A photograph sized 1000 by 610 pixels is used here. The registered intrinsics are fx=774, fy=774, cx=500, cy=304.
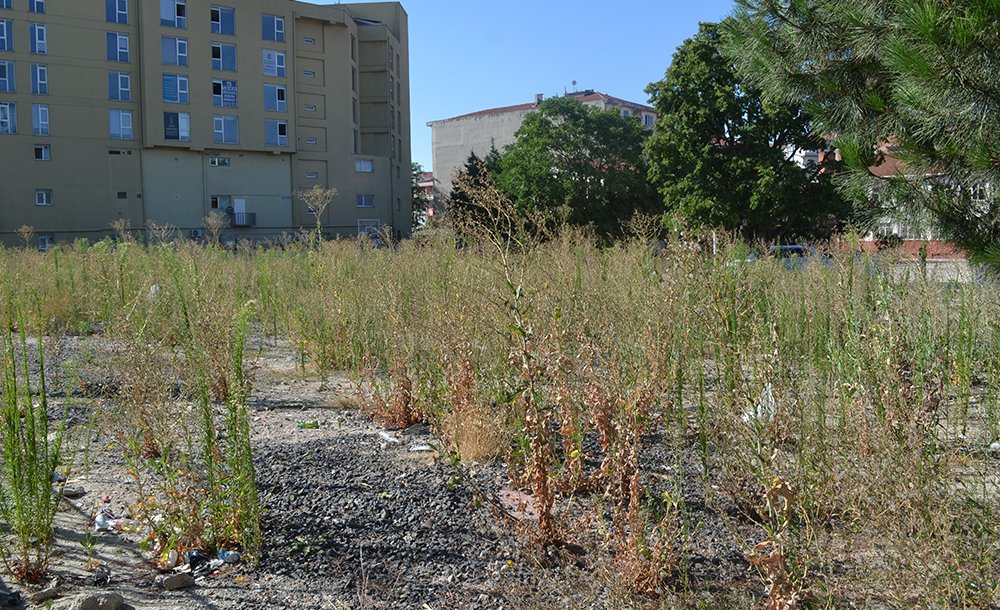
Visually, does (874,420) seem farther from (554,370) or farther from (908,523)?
(554,370)

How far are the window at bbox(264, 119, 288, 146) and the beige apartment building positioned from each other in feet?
0.19

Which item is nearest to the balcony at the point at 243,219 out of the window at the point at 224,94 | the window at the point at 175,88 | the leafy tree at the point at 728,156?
the window at the point at 224,94

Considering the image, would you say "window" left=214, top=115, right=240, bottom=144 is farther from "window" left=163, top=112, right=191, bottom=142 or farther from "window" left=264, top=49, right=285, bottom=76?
"window" left=264, top=49, right=285, bottom=76

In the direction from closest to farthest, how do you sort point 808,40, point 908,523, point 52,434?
point 908,523, point 52,434, point 808,40

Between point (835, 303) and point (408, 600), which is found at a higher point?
point (835, 303)

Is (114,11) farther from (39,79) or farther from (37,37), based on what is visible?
(39,79)

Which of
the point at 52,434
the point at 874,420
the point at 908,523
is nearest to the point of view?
the point at 908,523

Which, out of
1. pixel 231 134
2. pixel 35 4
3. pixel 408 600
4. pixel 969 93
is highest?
pixel 35 4

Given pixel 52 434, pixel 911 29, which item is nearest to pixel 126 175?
pixel 52 434

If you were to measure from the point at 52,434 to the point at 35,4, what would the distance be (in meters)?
42.1

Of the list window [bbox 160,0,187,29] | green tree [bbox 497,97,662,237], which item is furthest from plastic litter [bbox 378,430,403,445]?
window [bbox 160,0,187,29]

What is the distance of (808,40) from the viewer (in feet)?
19.8

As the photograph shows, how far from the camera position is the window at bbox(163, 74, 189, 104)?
1622 inches

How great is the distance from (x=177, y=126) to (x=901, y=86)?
1664 inches
